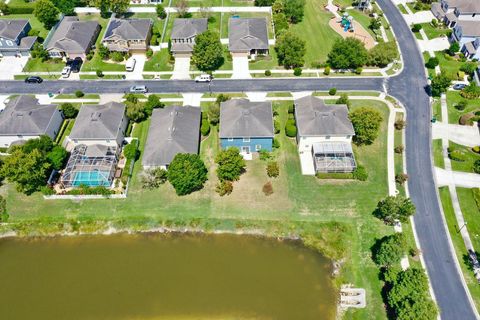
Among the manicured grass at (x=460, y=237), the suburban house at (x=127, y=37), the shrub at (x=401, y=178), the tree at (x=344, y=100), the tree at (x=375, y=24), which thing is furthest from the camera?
the tree at (x=375, y=24)

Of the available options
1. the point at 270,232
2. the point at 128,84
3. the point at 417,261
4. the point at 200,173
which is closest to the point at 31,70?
the point at 128,84

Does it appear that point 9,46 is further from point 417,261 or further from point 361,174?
point 417,261

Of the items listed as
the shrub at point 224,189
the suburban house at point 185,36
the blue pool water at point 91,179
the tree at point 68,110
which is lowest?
the shrub at point 224,189

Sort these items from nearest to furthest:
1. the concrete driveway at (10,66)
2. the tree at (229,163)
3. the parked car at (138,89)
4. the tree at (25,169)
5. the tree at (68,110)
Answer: the tree at (25,169) → the tree at (229,163) → the tree at (68,110) → the parked car at (138,89) → the concrete driveway at (10,66)

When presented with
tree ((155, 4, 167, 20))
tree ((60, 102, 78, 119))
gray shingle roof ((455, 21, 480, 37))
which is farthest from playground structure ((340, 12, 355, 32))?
tree ((60, 102, 78, 119))

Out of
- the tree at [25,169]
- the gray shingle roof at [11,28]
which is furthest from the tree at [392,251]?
the gray shingle roof at [11,28]

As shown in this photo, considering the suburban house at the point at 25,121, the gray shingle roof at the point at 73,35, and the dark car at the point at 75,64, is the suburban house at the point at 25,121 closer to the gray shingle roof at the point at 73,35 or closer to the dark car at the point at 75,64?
the dark car at the point at 75,64
